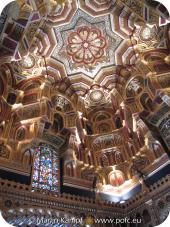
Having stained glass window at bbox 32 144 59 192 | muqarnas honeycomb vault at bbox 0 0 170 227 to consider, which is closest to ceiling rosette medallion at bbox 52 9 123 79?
muqarnas honeycomb vault at bbox 0 0 170 227

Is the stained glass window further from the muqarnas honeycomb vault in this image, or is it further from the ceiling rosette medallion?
the ceiling rosette medallion

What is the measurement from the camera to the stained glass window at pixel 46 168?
567 inches

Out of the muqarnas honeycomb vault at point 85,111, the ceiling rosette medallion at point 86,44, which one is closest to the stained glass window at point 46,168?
the muqarnas honeycomb vault at point 85,111

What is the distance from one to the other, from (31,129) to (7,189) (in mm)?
3656

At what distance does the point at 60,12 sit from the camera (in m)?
17.0

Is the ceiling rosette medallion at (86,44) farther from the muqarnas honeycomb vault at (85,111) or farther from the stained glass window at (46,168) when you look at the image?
the stained glass window at (46,168)

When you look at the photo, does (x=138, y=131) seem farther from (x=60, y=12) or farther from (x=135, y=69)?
(x=60, y=12)

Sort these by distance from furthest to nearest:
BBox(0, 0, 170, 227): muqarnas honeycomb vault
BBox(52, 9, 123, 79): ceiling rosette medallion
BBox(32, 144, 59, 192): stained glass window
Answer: BBox(52, 9, 123, 79): ceiling rosette medallion
BBox(32, 144, 59, 192): stained glass window
BBox(0, 0, 170, 227): muqarnas honeycomb vault

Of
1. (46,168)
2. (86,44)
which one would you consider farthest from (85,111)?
(46,168)

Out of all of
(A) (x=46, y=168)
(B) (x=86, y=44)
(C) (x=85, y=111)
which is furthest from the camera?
(C) (x=85, y=111)

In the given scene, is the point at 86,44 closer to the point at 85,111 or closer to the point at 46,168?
the point at 85,111

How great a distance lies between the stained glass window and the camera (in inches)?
567

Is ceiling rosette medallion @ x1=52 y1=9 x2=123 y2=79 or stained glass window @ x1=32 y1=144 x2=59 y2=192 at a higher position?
ceiling rosette medallion @ x1=52 y1=9 x2=123 y2=79

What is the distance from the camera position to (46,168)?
15281 mm
